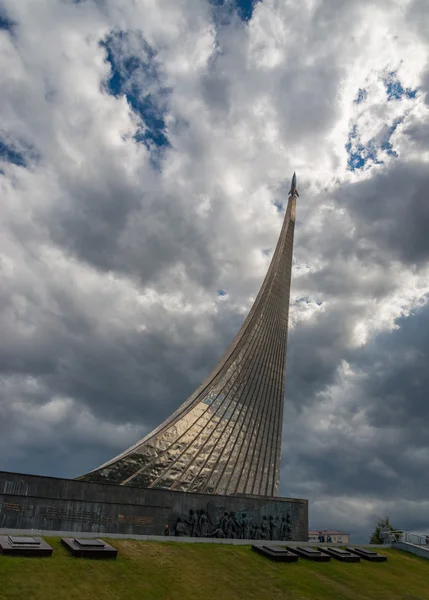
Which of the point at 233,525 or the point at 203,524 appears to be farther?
the point at 233,525

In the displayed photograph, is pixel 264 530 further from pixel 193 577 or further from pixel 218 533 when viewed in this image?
pixel 193 577

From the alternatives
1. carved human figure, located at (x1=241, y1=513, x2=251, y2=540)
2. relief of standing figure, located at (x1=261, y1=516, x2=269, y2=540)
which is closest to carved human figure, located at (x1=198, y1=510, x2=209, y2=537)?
carved human figure, located at (x1=241, y1=513, x2=251, y2=540)

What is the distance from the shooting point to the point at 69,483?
1323 cm

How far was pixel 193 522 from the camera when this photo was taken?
14.1 meters

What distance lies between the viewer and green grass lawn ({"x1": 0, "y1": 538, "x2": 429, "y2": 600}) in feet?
23.1

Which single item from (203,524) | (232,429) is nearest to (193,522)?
(203,524)

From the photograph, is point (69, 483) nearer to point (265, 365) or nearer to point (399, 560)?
point (399, 560)

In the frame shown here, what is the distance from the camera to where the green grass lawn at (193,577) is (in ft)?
23.1

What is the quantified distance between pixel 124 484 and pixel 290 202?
74.6ft

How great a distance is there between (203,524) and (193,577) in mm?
5871

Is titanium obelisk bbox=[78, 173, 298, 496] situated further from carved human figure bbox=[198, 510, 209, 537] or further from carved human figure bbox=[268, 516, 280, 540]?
carved human figure bbox=[268, 516, 280, 540]

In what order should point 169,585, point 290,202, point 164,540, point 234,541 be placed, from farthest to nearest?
point 290,202 < point 234,541 < point 164,540 < point 169,585

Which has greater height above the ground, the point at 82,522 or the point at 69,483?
the point at 69,483

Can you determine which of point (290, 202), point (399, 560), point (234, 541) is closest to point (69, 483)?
point (234, 541)
